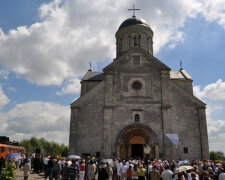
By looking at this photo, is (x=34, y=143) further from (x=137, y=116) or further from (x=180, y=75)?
(x=137, y=116)

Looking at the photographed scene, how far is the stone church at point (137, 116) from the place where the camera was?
2353 cm

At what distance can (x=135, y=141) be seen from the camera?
2503 cm

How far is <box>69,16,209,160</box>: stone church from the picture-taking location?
2353cm

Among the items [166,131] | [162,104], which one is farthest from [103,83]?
[166,131]

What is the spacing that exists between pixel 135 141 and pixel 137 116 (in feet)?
9.58

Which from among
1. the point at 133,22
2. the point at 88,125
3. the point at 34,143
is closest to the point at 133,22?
the point at 133,22

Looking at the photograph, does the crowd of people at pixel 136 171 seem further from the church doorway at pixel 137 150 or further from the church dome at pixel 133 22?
the church dome at pixel 133 22

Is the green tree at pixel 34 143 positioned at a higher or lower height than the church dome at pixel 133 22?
lower

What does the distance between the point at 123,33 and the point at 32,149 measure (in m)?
71.1

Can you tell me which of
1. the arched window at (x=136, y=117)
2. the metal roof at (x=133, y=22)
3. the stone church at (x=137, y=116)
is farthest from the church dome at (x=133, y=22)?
the arched window at (x=136, y=117)

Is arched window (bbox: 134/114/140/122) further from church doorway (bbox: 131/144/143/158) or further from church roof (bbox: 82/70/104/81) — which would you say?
church roof (bbox: 82/70/104/81)

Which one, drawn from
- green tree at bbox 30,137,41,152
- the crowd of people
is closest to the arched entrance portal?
the crowd of people

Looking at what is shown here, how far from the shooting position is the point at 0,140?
30094mm

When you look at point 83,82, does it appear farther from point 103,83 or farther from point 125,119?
point 125,119
